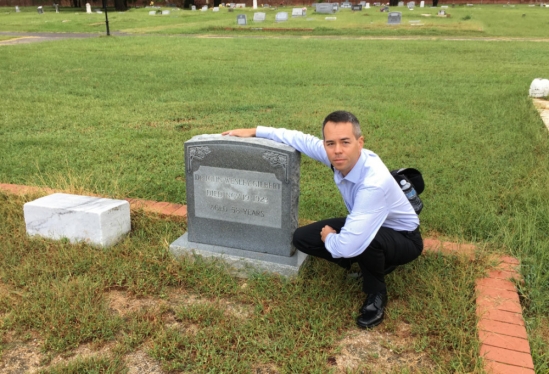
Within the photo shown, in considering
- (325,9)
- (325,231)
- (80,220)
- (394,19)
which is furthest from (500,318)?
(325,9)

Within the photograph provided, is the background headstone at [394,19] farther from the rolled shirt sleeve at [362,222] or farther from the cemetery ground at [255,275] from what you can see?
the rolled shirt sleeve at [362,222]

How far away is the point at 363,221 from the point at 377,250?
9.5 inches

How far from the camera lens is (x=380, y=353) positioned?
8.31 feet

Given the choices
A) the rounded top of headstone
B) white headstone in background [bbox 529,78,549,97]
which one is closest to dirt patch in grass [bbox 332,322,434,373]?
the rounded top of headstone

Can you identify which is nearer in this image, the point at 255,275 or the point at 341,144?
the point at 341,144

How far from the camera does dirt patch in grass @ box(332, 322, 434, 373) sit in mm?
2410

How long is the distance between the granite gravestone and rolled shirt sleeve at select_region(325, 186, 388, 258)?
557 millimetres

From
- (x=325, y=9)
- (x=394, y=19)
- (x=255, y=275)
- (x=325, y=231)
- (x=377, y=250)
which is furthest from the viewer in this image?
(x=325, y=9)

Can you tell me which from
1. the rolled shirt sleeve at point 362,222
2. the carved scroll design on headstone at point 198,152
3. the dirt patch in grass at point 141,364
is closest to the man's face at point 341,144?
the rolled shirt sleeve at point 362,222

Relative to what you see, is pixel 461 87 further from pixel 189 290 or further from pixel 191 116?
pixel 189 290

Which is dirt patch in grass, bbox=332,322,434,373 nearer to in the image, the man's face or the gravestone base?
the gravestone base

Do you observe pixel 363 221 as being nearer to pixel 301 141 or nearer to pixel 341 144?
pixel 341 144

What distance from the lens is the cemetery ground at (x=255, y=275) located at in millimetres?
2529

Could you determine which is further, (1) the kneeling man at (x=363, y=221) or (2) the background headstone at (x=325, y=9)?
(2) the background headstone at (x=325, y=9)
